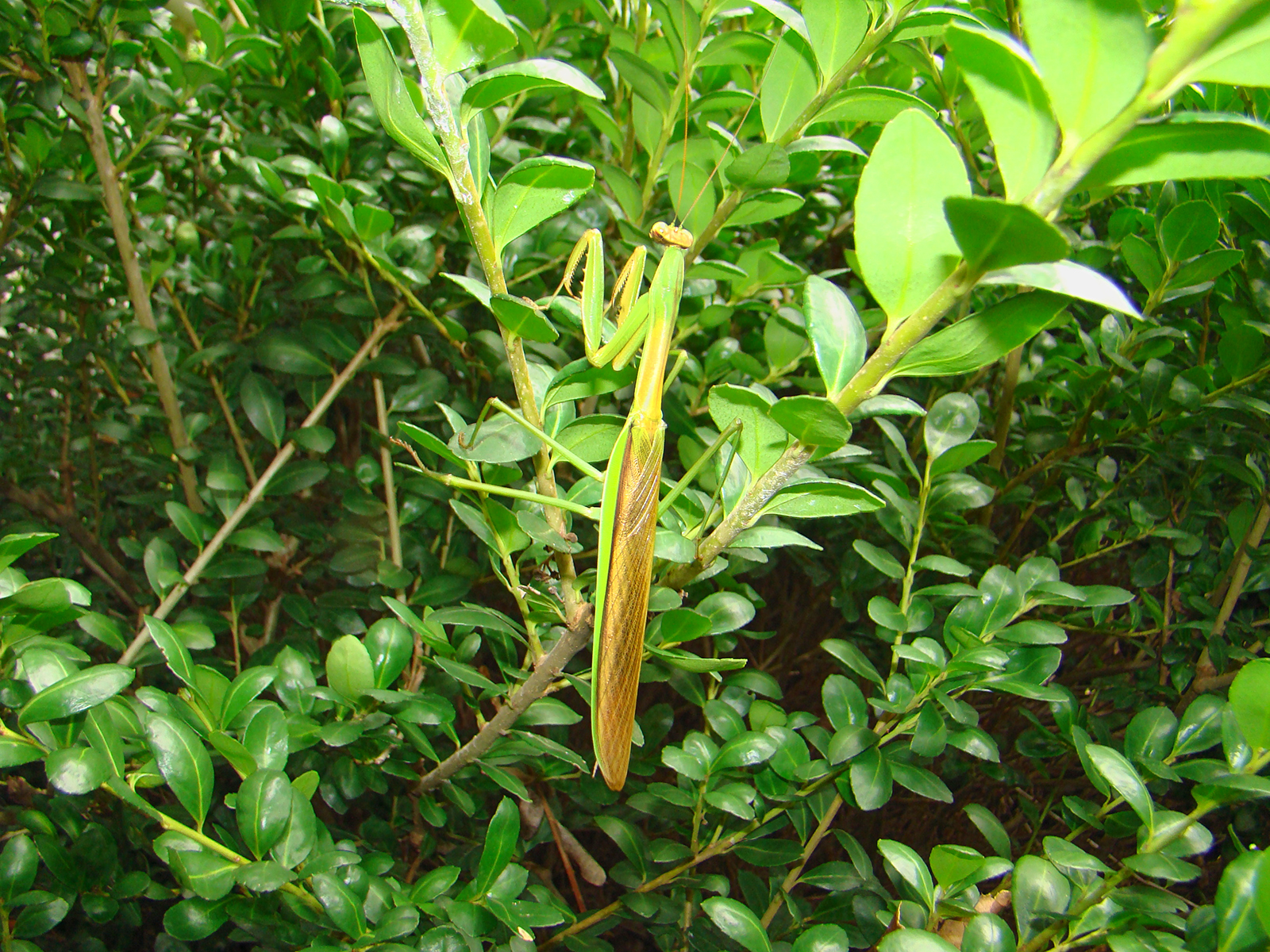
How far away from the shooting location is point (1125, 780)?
546 mm

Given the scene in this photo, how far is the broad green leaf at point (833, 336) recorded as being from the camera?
42 cm

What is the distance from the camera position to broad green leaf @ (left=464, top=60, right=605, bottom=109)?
1.36ft

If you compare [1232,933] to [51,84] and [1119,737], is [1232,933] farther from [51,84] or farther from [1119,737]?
[51,84]

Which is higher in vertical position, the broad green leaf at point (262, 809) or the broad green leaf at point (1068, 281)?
the broad green leaf at point (1068, 281)

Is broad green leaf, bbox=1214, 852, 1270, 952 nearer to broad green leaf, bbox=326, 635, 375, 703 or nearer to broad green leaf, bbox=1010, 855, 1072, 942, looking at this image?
broad green leaf, bbox=1010, 855, 1072, 942

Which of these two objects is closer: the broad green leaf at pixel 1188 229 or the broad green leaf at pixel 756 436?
the broad green leaf at pixel 756 436

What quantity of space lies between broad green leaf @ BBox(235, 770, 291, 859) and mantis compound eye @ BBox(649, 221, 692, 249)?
0.65m

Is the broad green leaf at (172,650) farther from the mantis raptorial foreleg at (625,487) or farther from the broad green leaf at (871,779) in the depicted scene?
the broad green leaf at (871,779)

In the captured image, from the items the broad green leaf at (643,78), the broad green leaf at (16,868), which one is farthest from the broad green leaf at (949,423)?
the broad green leaf at (16,868)

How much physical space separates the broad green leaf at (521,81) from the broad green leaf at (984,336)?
24 centimetres

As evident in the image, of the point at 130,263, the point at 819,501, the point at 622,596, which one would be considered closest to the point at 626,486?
the point at 622,596

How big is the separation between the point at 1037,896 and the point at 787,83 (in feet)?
2.35

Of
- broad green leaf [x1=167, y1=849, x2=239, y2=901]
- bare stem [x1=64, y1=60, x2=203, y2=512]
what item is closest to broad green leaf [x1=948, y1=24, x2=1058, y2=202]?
broad green leaf [x1=167, y1=849, x2=239, y2=901]

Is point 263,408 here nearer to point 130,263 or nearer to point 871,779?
point 130,263
